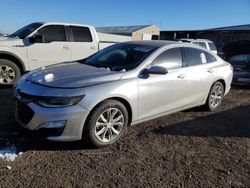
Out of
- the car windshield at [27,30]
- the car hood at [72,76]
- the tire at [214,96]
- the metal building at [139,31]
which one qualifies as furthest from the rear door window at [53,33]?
the metal building at [139,31]

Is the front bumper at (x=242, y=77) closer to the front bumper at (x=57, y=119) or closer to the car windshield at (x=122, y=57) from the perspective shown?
the car windshield at (x=122, y=57)

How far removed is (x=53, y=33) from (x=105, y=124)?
18.7 ft

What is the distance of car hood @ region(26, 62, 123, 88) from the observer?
14.6ft

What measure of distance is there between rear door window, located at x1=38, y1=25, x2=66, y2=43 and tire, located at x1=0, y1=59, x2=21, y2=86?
1262 millimetres

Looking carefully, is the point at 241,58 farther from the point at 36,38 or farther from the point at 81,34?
the point at 36,38

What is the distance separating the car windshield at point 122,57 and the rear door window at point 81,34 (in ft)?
13.2

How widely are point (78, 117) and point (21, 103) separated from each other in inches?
34.5

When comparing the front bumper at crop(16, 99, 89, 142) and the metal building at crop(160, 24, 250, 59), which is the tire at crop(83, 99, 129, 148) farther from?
the metal building at crop(160, 24, 250, 59)

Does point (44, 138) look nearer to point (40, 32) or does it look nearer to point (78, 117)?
point (78, 117)

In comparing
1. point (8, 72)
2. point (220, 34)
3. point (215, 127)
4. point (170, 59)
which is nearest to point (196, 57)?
point (170, 59)

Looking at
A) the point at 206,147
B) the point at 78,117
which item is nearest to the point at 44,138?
the point at 78,117

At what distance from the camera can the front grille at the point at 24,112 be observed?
434 centimetres

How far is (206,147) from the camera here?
16.2ft

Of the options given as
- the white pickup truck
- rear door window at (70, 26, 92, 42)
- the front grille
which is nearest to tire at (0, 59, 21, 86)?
the white pickup truck
